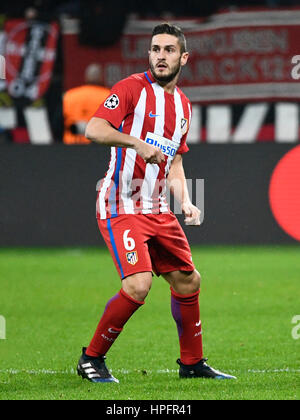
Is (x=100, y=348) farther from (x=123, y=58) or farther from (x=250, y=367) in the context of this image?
(x=123, y=58)

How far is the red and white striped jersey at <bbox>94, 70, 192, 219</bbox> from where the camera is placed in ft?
17.7

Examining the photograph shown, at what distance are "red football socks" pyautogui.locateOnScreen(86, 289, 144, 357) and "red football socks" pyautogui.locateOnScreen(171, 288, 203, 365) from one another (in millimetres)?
326

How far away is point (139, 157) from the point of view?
5406 mm

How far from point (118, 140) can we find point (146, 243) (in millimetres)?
622

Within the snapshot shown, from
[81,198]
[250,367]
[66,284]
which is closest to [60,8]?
[81,198]

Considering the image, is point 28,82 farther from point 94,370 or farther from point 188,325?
point 94,370

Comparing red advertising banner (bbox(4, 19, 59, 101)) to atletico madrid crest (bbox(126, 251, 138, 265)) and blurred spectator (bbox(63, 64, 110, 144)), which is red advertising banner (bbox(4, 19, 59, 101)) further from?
atletico madrid crest (bbox(126, 251, 138, 265))

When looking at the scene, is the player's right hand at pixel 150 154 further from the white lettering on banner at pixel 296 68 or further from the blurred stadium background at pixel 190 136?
the white lettering on banner at pixel 296 68

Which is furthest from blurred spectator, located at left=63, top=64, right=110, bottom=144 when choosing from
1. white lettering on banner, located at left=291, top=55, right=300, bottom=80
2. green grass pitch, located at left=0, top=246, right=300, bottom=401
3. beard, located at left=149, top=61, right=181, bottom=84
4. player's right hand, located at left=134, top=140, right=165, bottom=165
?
player's right hand, located at left=134, top=140, right=165, bottom=165

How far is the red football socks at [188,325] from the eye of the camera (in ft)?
18.0

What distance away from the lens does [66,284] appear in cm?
961

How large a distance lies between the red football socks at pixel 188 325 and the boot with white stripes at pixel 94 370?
0.46 meters
